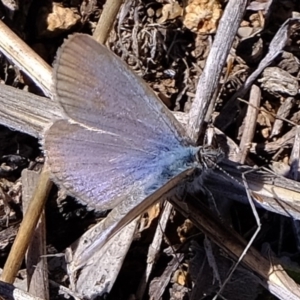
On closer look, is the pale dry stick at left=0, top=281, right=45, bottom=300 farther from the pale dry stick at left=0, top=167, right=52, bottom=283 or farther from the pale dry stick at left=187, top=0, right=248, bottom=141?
the pale dry stick at left=187, top=0, right=248, bottom=141

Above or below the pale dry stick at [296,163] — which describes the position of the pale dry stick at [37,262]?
below

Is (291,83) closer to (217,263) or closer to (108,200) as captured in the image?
(217,263)

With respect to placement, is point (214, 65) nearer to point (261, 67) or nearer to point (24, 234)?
point (261, 67)

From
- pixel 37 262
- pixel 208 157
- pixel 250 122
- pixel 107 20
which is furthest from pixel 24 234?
pixel 250 122

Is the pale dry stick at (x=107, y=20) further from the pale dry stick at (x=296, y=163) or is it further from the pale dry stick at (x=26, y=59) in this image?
the pale dry stick at (x=296, y=163)

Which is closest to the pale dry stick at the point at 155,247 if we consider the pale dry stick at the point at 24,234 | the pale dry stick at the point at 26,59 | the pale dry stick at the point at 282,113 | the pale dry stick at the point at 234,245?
the pale dry stick at the point at 234,245

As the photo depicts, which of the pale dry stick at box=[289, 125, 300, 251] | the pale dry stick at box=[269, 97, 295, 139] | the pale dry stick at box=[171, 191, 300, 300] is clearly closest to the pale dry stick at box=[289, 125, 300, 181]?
the pale dry stick at box=[289, 125, 300, 251]
